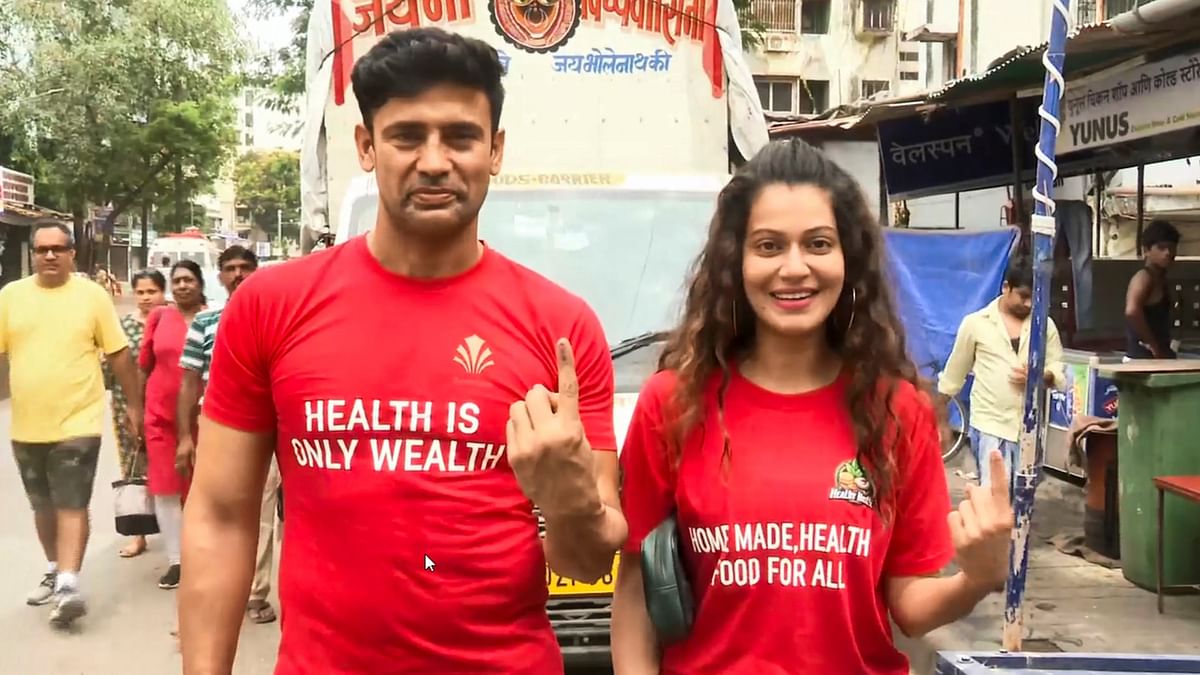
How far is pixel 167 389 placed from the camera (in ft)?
20.8

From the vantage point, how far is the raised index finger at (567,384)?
1774mm

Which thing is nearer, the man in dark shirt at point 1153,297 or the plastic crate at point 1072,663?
the plastic crate at point 1072,663

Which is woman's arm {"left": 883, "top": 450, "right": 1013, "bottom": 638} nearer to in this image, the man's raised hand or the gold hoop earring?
the gold hoop earring

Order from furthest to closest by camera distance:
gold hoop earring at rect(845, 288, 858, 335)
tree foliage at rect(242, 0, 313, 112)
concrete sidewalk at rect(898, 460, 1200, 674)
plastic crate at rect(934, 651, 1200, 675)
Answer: tree foliage at rect(242, 0, 313, 112) → concrete sidewalk at rect(898, 460, 1200, 674) → plastic crate at rect(934, 651, 1200, 675) → gold hoop earring at rect(845, 288, 858, 335)

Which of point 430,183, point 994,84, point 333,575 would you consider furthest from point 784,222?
point 994,84

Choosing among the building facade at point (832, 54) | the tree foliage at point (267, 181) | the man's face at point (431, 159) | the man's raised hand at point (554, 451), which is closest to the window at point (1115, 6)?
the building facade at point (832, 54)

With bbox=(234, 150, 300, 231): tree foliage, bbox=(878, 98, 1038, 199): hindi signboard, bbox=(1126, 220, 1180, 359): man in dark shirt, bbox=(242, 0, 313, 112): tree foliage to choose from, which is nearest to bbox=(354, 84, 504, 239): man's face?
bbox=(1126, 220, 1180, 359): man in dark shirt

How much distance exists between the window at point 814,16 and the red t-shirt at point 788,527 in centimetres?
3286

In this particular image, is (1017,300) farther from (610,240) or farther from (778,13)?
(778,13)

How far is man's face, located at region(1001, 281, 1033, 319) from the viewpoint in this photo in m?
6.85

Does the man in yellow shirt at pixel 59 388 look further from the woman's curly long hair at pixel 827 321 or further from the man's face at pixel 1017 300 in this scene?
the man's face at pixel 1017 300

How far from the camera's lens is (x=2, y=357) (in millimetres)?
6078

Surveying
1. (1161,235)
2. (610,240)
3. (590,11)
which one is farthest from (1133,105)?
(610,240)

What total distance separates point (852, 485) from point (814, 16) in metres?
33.4
